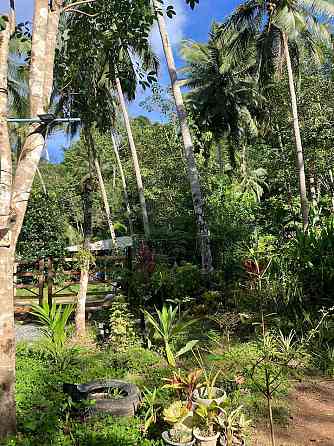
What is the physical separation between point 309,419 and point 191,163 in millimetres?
7777

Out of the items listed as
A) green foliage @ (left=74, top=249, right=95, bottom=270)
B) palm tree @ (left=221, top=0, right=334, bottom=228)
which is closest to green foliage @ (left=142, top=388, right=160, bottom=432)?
green foliage @ (left=74, top=249, right=95, bottom=270)

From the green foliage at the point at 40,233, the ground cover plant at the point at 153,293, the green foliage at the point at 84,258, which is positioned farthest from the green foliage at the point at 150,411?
the green foliage at the point at 40,233

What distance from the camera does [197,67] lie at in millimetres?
24438

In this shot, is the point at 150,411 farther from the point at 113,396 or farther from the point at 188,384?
the point at 113,396

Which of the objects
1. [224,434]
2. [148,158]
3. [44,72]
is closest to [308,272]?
[224,434]

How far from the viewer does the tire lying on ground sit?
12.5ft

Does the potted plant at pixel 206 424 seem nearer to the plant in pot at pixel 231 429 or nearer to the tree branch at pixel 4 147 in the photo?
the plant in pot at pixel 231 429

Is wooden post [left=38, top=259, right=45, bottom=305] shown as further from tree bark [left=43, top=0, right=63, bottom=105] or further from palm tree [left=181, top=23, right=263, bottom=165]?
palm tree [left=181, top=23, right=263, bottom=165]

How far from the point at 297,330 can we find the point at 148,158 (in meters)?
20.1

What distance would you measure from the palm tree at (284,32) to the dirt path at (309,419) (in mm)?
10032

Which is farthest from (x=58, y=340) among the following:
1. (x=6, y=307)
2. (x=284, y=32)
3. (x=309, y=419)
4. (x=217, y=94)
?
(x=217, y=94)

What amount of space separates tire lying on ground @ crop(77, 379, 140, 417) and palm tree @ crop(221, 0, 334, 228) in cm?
1119

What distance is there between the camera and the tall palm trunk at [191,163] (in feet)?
35.6

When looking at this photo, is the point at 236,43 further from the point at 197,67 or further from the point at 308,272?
the point at 308,272
